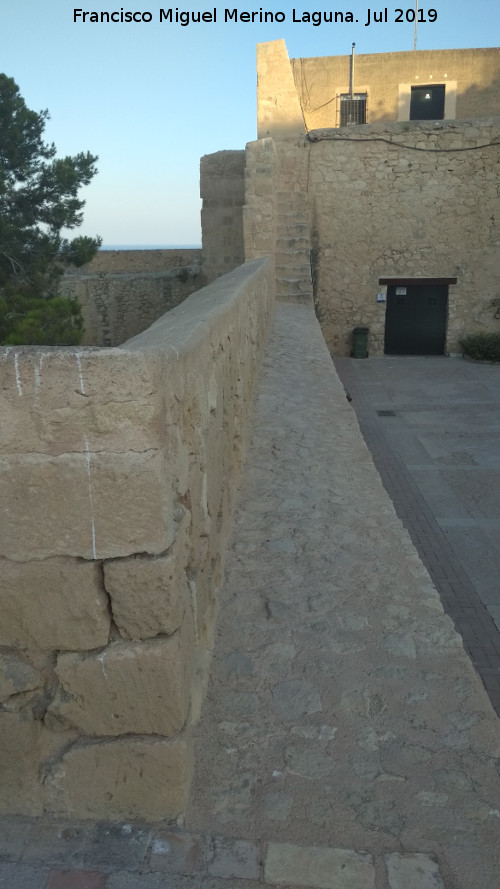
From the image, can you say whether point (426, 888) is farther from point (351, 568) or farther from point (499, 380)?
point (499, 380)

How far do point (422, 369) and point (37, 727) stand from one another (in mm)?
12268

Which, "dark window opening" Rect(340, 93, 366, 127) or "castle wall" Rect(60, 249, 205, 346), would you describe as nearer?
"castle wall" Rect(60, 249, 205, 346)

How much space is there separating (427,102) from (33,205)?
40.5 feet

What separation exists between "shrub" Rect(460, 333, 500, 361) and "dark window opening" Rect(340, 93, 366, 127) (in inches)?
→ 396

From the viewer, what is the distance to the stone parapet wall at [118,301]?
59.4 feet

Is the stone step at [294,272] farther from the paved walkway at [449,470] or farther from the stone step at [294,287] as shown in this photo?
the paved walkway at [449,470]

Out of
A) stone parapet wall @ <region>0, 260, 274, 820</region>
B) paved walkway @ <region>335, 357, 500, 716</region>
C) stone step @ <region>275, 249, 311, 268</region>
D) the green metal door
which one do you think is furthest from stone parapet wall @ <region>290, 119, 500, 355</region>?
stone parapet wall @ <region>0, 260, 274, 820</region>

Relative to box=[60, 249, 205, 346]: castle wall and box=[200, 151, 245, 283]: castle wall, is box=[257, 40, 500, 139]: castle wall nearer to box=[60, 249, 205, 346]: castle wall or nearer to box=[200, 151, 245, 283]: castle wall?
box=[60, 249, 205, 346]: castle wall

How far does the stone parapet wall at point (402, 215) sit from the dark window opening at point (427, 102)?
833cm

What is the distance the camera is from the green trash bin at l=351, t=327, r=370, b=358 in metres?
14.3

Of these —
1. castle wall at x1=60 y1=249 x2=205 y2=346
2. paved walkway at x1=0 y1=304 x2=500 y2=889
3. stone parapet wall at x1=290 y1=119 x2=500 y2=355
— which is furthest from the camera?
castle wall at x1=60 y1=249 x2=205 y2=346

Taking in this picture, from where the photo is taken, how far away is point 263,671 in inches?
103

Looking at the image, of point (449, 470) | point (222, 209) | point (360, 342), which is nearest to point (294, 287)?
point (222, 209)

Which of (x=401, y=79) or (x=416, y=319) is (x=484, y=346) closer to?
(x=416, y=319)
